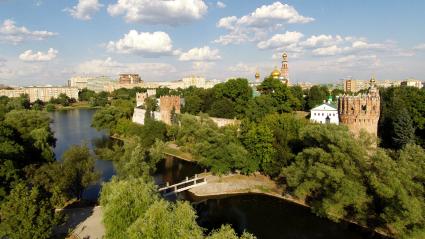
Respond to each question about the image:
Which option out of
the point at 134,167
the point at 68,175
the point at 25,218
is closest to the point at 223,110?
the point at 134,167

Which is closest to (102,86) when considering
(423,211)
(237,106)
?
(237,106)

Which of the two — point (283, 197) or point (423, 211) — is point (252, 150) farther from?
point (423, 211)

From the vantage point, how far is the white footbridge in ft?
84.7

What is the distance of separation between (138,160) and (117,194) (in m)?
6.98

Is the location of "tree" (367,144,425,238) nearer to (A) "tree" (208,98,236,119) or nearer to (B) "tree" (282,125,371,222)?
(B) "tree" (282,125,371,222)

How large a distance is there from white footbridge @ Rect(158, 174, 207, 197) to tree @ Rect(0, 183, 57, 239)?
1021cm

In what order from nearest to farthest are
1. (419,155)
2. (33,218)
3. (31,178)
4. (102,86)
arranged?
(33,218) → (419,155) → (31,178) → (102,86)

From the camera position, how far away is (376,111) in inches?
1254

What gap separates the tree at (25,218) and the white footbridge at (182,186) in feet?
33.5

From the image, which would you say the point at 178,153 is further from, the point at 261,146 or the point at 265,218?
the point at 265,218

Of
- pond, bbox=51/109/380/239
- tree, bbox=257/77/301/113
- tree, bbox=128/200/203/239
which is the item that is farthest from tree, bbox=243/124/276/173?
tree, bbox=257/77/301/113

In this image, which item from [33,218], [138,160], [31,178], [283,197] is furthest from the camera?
[283,197]

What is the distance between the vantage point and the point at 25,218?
15.4m

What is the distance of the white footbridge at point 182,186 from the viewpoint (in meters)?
25.8
